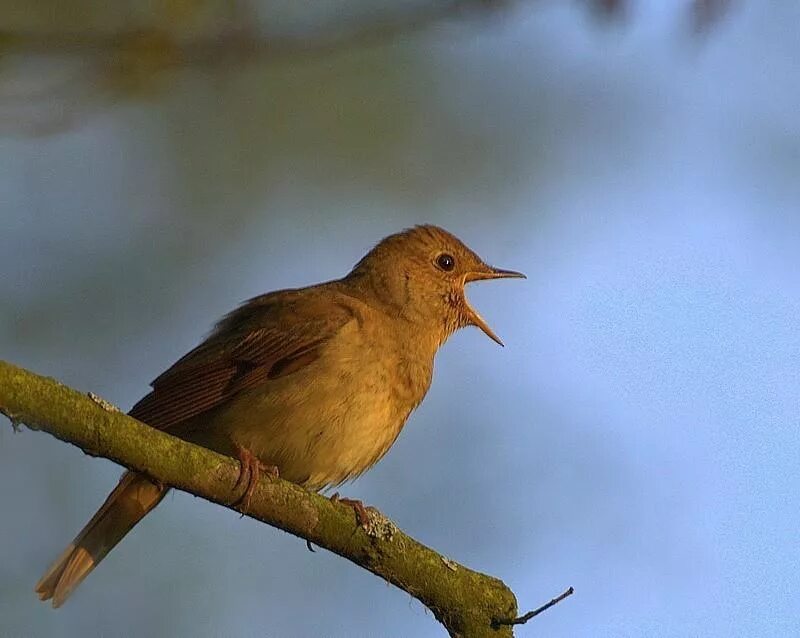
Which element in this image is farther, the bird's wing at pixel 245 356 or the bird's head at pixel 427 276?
the bird's head at pixel 427 276

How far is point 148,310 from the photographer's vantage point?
879 cm

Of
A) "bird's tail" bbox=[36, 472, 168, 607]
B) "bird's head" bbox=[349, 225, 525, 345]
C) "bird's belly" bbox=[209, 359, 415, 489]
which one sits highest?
"bird's head" bbox=[349, 225, 525, 345]

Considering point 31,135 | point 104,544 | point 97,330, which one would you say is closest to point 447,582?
point 104,544

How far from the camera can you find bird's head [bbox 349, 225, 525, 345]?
6.58 metres

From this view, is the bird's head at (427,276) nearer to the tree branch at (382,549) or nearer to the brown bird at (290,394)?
the brown bird at (290,394)

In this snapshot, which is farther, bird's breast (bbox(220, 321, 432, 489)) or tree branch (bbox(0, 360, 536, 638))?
bird's breast (bbox(220, 321, 432, 489))

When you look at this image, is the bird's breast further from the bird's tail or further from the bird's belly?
the bird's tail

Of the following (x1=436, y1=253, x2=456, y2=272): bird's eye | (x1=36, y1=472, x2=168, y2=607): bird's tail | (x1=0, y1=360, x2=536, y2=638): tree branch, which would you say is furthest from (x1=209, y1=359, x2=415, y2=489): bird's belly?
(x1=436, y1=253, x2=456, y2=272): bird's eye

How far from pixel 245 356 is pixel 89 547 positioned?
1000 millimetres

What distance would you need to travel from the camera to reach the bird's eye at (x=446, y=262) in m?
6.89

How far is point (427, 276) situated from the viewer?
679 cm

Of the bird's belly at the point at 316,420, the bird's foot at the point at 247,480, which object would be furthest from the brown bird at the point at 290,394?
the bird's foot at the point at 247,480

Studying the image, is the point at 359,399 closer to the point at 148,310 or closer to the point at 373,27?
the point at 373,27

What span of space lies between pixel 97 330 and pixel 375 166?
2.04m
